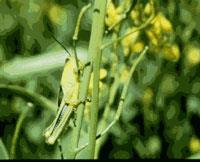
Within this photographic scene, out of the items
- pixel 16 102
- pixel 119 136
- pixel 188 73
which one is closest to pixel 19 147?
pixel 16 102

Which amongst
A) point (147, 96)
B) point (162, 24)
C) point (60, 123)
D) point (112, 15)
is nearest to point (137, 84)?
point (147, 96)

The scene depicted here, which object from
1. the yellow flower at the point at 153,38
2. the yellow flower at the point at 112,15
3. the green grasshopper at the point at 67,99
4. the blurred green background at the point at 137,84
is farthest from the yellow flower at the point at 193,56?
the green grasshopper at the point at 67,99

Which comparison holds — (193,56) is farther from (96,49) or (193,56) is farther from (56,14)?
(96,49)

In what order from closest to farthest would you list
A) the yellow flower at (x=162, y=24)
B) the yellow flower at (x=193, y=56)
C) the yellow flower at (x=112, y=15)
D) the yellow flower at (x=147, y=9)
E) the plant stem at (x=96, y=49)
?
the plant stem at (x=96, y=49) → the yellow flower at (x=112, y=15) → the yellow flower at (x=147, y=9) → the yellow flower at (x=162, y=24) → the yellow flower at (x=193, y=56)

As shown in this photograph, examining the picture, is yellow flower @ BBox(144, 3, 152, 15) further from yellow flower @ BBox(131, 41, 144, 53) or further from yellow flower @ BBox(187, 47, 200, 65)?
yellow flower @ BBox(187, 47, 200, 65)

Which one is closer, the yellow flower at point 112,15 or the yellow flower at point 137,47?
the yellow flower at point 112,15

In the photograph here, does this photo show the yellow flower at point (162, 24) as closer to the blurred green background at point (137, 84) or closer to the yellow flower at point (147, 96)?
the blurred green background at point (137, 84)

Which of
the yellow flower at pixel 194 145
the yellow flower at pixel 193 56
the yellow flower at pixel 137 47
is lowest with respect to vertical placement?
the yellow flower at pixel 194 145
